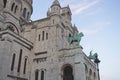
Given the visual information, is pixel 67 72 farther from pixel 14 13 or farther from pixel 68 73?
pixel 14 13

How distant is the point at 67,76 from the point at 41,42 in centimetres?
907

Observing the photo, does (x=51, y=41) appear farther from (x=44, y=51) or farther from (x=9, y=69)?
(x=9, y=69)

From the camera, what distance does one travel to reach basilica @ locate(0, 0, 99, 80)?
26.7 meters

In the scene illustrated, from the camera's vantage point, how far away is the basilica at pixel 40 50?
87.5 feet

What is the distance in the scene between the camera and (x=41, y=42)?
110 feet

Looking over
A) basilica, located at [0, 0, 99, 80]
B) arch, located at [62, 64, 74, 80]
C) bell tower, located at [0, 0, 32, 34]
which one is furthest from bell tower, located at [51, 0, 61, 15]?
arch, located at [62, 64, 74, 80]

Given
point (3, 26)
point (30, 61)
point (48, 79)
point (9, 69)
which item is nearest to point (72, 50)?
point (48, 79)

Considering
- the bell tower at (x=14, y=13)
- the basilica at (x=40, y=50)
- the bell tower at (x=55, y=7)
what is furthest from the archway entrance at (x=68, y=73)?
the bell tower at (x=14, y=13)

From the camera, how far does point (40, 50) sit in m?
32.6

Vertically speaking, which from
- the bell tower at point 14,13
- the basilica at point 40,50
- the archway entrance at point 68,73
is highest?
the bell tower at point 14,13

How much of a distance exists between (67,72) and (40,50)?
727cm

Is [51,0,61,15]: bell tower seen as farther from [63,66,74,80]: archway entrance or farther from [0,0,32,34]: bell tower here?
[63,66,74,80]: archway entrance

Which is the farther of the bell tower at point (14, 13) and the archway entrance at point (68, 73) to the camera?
the bell tower at point (14, 13)

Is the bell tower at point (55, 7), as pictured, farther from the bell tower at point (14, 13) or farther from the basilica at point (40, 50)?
the bell tower at point (14, 13)
